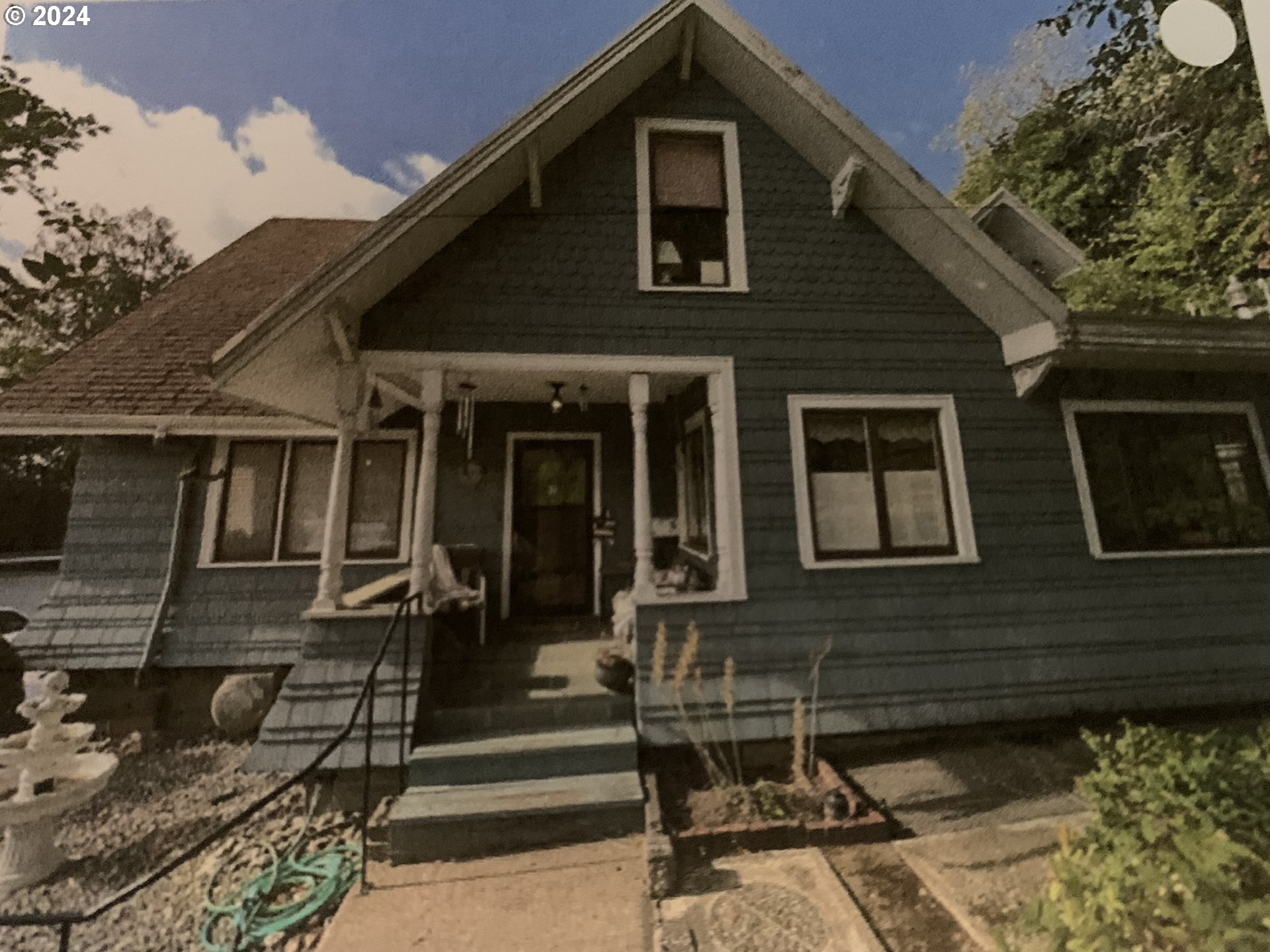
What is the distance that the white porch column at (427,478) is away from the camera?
3.93 m

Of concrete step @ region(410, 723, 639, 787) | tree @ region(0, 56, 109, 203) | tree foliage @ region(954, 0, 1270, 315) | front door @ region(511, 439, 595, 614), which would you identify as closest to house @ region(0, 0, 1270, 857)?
concrete step @ region(410, 723, 639, 787)

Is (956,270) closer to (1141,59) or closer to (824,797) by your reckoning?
(1141,59)

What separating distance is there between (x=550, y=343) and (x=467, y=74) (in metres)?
1.73

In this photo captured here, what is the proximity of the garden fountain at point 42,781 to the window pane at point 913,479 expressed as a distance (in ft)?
18.1

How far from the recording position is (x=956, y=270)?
4387 mm

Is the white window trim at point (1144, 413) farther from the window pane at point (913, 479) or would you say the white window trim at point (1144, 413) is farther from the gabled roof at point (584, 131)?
the window pane at point (913, 479)

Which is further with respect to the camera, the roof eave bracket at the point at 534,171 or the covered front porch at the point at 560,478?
the covered front porch at the point at 560,478

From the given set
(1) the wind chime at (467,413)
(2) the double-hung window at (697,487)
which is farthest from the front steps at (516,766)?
(1) the wind chime at (467,413)

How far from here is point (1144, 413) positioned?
459 cm

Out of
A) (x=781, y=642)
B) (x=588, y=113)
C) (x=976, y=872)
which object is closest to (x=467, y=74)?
(x=588, y=113)

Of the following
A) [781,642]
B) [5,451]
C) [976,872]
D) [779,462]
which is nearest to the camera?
[976,872]

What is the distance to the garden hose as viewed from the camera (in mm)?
2498

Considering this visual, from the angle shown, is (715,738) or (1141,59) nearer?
(1141,59)

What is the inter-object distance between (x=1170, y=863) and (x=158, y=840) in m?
4.83
